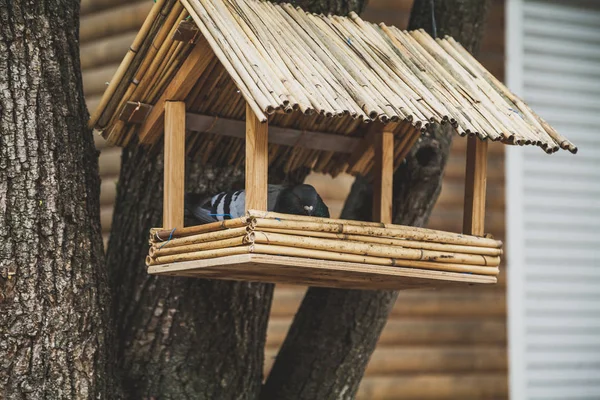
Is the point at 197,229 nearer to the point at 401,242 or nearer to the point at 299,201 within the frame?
the point at 299,201

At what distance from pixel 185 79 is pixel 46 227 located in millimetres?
477

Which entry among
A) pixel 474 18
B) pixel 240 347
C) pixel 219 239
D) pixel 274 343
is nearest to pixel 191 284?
pixel 240 347

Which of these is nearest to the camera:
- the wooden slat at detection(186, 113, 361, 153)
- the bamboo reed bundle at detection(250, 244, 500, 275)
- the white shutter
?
the bamboo reed bundle at detection(250, 244, 500, 275)

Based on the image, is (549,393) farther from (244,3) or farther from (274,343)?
(244,3)

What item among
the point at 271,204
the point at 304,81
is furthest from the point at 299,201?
the point at 304,81

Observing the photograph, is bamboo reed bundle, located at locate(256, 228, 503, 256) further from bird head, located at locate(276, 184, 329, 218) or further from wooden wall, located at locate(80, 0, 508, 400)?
wooden wall, located at locate(80, 0, 508, 400)

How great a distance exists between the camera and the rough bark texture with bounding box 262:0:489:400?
8.73ft

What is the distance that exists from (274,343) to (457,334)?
0.97 meters

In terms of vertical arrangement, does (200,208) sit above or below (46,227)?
above

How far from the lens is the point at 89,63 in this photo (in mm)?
4762

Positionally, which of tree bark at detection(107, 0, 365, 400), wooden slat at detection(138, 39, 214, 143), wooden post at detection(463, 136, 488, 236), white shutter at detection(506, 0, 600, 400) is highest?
white shutter at detection(506, 0, 600, 400)

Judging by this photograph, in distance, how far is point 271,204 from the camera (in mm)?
2254

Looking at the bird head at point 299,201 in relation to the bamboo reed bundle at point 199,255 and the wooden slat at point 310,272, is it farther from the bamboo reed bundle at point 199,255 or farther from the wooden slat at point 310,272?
the bamboo reed bundle at point 199,255

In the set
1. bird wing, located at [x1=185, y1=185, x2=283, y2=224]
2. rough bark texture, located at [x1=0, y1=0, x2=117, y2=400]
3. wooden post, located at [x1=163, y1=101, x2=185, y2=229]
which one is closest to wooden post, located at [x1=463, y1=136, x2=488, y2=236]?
bird wing, located at [x1=185, y1=185, x2=283, y2=224]
